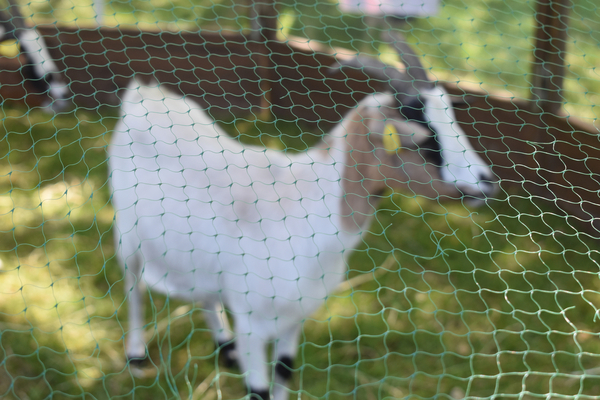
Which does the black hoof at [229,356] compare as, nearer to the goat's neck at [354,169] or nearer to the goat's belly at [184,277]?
the goat's belly at [184,277]

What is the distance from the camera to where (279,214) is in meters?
1.77

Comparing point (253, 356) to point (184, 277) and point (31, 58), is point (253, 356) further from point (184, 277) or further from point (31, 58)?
point (31, 58)

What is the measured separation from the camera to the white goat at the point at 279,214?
1706 mm

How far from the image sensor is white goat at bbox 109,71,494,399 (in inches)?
67.2

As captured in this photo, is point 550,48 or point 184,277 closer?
point 184,277

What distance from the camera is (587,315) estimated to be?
239cm

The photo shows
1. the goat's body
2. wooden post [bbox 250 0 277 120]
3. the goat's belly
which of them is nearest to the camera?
the goat's body

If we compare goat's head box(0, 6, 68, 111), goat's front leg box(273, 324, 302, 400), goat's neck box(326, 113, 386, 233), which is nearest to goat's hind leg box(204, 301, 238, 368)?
goat's front leg box(273, 324, 302, 400)

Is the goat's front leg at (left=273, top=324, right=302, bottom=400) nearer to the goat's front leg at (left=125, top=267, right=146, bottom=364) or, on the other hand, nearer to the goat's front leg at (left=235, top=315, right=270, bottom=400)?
the goat's front leg at (left=235, top=315, right=270, bottom=400)

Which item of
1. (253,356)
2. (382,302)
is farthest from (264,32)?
(253,356)

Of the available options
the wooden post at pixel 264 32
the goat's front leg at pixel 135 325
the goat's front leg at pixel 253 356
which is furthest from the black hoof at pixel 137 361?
the wooden post at pixel 264 32

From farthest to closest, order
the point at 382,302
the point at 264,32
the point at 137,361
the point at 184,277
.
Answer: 1. the point at 264,32
2. the point at 382,302
3. the point at 137,361
4. the point at 184,277

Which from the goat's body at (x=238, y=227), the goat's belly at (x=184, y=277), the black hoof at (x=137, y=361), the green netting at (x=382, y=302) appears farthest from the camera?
the black hoof at (x=137, y=361)

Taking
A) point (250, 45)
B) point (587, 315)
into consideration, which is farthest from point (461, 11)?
point (587, 315)
